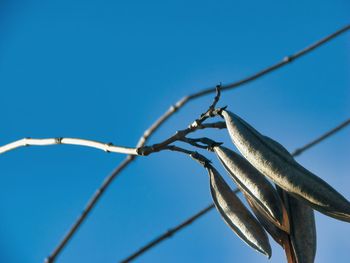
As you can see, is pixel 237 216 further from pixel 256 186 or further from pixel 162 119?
pixel 162 119

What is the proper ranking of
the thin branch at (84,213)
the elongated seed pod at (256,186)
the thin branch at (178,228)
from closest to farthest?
the elongated seed pod at (256,186), the thin branch at (84,213), the thin branch at (178,228)

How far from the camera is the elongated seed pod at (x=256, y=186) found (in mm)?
1222

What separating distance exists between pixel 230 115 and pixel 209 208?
0.50 metres

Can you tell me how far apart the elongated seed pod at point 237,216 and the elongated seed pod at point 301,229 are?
7 cm

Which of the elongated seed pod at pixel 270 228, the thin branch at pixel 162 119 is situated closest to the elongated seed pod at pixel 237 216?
the elongated seed pod at pixel 270 228

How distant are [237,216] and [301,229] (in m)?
0.16

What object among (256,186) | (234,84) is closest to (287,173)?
(256,186)

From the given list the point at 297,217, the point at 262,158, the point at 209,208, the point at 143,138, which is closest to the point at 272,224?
the point at 297,217

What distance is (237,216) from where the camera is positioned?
4.28 feet

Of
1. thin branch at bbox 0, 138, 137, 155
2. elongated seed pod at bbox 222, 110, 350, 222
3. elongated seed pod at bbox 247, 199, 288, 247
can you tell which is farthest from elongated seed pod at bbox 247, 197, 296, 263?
thin branch at bbox 0, 138, 137, 155

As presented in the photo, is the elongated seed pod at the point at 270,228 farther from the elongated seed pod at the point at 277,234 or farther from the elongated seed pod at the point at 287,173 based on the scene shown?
the elongated seed pod at the point at 287,173

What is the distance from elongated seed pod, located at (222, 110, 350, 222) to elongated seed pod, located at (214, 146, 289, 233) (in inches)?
2.9

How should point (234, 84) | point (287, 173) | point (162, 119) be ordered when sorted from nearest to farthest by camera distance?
1. point (287, 173)
2. point (162, 119)
3. point (234, 84)

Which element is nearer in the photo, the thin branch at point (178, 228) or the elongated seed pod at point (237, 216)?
the elongated seed pod at point (237, 216)
